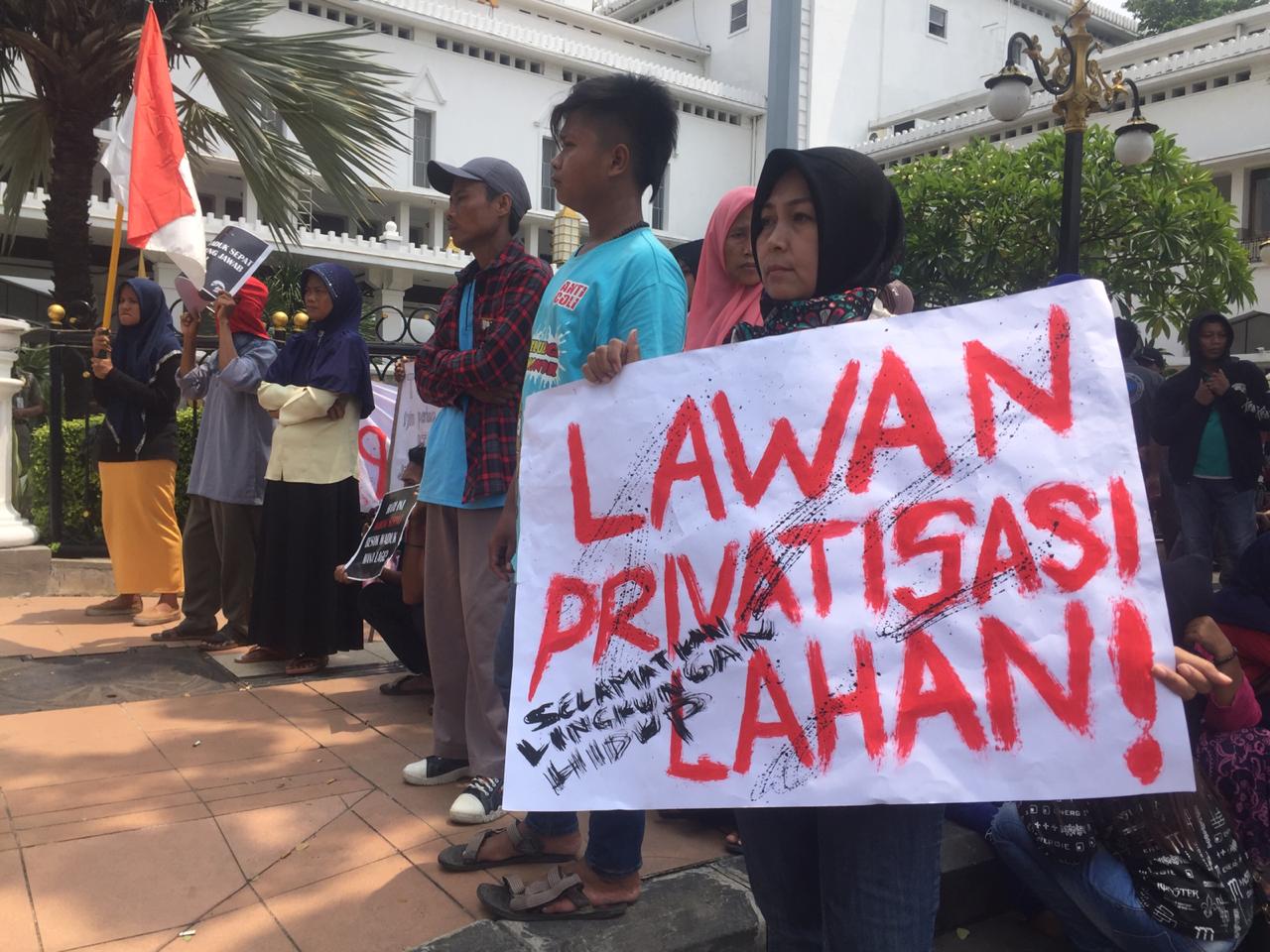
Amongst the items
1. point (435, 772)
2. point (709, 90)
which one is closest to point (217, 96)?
point (435, 772)

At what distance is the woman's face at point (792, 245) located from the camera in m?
1.71

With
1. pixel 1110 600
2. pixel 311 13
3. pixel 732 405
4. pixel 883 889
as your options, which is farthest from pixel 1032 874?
pixel 311 13

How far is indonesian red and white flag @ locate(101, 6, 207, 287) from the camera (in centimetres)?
488

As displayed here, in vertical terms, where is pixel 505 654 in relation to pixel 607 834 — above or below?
above

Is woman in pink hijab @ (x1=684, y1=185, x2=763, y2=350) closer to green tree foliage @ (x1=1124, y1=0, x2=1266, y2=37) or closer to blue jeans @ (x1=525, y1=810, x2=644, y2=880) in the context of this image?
blue jeans @ (x1=525, y1=810, x2=644, y2=880)

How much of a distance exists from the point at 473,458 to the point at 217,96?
579 cm

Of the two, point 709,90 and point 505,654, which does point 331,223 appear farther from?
point 505,654

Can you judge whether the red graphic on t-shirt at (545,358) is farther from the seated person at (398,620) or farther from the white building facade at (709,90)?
the white building facade at (709,90)

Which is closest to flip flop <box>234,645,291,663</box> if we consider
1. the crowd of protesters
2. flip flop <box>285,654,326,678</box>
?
the crowd of protesters

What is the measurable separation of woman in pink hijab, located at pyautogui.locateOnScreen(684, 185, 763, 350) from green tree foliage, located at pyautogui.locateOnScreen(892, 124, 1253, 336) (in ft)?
48.2

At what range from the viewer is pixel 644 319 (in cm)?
227

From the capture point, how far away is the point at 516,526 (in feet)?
7.88

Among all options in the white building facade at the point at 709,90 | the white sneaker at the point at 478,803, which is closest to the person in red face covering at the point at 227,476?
the white sneaker at the point at 478,803

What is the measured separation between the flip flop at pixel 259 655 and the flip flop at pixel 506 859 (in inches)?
88.7
